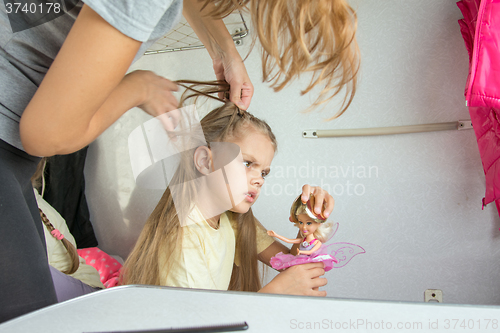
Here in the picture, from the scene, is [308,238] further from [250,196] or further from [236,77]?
[236,77]

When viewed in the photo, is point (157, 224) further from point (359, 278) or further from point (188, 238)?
point (359, 278)

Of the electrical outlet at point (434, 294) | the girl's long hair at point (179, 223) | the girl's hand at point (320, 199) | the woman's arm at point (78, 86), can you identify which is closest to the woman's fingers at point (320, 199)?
the girl's hand at point (320, 199)

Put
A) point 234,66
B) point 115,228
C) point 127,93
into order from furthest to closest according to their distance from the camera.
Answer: point 115,228
point 234,66
point 127,93

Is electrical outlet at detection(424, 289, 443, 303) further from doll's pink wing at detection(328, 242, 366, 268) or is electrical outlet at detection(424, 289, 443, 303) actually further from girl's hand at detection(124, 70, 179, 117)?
girl's hand at detection(124, 70, 179, 117)

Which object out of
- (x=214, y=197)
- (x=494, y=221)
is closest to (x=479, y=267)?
(x=494, y=221)

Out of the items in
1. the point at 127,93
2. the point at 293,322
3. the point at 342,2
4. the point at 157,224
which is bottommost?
the point at 293,322

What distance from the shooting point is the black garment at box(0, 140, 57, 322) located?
0.43 meters

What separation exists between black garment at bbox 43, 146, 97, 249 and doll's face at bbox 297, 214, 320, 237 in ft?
1.48

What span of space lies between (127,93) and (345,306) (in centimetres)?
41

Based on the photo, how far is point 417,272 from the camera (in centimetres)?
63

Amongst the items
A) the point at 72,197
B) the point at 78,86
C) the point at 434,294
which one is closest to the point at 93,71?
the point at 78,86

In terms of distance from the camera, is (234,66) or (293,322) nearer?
(293,322)

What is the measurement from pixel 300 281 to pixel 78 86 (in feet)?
Answer: 1.42

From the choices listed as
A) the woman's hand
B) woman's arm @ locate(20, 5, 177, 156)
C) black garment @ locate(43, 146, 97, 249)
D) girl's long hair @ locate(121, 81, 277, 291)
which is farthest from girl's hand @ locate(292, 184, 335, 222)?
black garment @ locate(43, 146, 97, 249)
